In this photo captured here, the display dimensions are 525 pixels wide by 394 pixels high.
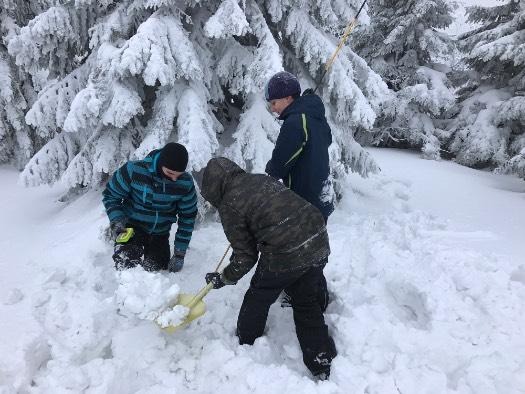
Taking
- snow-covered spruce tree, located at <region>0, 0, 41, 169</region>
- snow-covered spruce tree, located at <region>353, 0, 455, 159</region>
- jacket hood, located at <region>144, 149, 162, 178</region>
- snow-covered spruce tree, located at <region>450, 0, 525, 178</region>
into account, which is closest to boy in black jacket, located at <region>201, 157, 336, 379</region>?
jacket hood, located at <region>144, 149, 162, 178</region>

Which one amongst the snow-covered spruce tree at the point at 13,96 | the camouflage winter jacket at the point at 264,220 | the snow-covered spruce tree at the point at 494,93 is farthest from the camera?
the snow-covered spruce tree at the point at 494,93

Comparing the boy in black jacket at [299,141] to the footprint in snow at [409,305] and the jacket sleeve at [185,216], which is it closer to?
the footprint in snow at [409,305]

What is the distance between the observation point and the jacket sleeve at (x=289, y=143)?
3.48 m

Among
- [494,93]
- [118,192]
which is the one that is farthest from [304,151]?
[494,93]

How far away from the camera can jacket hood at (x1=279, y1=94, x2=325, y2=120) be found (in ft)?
11.6

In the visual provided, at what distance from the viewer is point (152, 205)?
4285 millimetres

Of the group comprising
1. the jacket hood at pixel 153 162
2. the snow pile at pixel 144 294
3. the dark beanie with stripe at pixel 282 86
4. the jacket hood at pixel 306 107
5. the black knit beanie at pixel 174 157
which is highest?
the dark beanie with stripe at pixel 282 86

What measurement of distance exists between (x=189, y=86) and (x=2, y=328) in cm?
349

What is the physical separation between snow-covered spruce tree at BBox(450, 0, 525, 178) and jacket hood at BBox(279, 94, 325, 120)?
869 cm

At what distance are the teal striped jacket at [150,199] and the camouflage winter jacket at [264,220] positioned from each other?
1093 mm

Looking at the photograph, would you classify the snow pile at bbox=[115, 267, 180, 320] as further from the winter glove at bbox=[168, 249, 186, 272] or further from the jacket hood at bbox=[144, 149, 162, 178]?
the jacket hood at bbox=[144, 149, 162, 178]

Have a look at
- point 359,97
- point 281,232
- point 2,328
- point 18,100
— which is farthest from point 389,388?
point 18,100

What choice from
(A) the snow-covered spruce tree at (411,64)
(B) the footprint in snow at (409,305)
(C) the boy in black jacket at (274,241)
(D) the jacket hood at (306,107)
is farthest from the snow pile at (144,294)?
(A) the snow-covered spruce tree at (411,64)

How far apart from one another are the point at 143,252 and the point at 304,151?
225cm
